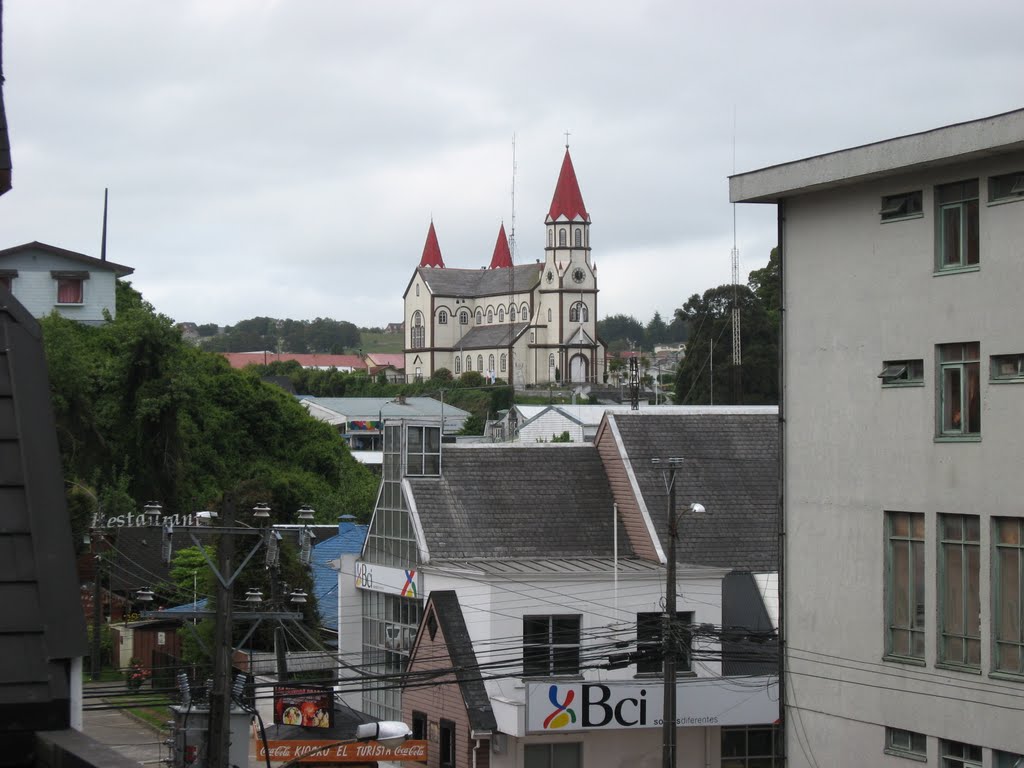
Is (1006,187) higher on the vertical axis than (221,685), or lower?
A: higher

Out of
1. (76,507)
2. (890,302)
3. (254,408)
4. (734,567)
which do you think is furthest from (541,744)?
(254,408)

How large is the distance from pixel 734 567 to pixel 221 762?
679 inches

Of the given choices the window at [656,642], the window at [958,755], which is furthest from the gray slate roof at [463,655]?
the window at [958,755]

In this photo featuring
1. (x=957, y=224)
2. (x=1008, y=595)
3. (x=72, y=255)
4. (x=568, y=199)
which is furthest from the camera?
(x=568, y=199)

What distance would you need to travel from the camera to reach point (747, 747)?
3092cm

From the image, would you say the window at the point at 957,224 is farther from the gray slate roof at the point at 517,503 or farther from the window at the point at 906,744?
the gray slate roof at the point at 517,503

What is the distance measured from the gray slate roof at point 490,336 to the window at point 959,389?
16741 cm

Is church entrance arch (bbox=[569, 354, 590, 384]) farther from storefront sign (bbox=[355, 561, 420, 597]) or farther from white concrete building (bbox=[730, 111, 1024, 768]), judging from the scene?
white concrete building (bbox=[730, 111, 1024, 768])

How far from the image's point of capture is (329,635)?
4078cm

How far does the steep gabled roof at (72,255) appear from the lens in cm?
6981

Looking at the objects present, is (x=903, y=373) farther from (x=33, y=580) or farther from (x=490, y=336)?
(x=490, y=336)

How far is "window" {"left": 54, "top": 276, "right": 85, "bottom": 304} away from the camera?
240ft

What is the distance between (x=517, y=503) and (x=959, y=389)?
17.3m

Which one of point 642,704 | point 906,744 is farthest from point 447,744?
point 906,744
